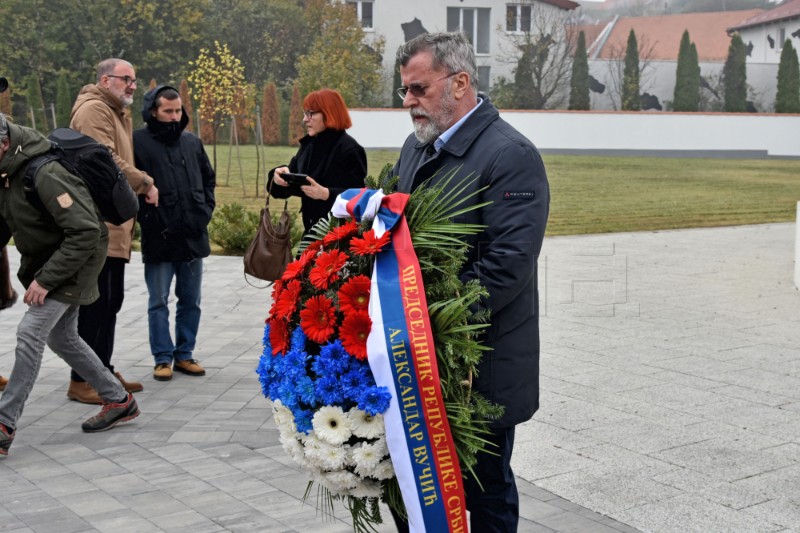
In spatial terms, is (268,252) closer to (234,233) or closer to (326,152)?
(326,152)

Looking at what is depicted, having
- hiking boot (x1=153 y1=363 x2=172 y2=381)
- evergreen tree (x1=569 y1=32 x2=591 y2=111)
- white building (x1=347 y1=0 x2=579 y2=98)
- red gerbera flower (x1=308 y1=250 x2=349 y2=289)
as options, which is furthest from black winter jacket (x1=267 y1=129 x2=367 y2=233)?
white building (x1=347 y1=0 x2=579 y2=98)

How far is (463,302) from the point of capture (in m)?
3.06

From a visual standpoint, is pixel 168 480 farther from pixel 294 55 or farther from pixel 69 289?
pixel 294 55

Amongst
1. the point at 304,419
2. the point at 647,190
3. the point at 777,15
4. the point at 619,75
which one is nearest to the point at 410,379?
the point at 304,419

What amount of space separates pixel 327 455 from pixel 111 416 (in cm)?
325

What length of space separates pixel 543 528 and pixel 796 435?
2059mm

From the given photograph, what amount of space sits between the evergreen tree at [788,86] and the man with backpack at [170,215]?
47343 mm

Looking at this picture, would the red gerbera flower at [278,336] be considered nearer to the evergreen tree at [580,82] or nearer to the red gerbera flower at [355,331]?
the red gerbera flower at [355,331]

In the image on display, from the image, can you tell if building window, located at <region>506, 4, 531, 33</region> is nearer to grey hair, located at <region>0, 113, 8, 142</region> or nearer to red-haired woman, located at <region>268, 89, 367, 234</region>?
red-haired woman, located at <region>268, 89, 367, 234</region>

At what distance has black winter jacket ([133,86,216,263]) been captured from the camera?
697cm

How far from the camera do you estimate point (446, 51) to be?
332 centimetres

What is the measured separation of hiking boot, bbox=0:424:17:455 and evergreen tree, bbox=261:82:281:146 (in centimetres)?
3740

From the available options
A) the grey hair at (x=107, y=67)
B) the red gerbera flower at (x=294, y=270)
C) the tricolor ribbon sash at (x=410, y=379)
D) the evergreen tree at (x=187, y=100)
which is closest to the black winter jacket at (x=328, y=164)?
the grey hair at (x=107, y=67)

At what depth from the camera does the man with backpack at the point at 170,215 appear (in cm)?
697
